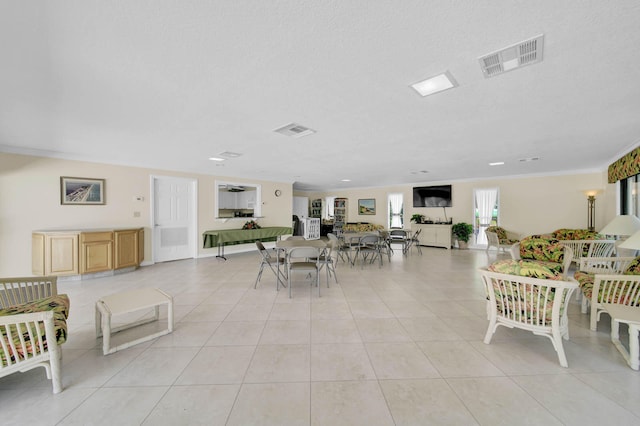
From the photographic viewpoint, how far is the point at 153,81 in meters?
2.07

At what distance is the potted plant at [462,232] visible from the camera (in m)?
8.14

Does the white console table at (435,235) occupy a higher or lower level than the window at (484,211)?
lower

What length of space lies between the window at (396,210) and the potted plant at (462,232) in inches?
82.7

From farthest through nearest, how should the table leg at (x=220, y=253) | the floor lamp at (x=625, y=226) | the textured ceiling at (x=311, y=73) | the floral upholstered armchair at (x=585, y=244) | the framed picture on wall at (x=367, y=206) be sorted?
1. the framed picture on wall at (x=367, y=206)
2. the table leg at (x=220, y=253)
3. the floral upholstered armchair at (x=585, y=244)
4. the floor lamp at (x=625, y=226)
5. the textured ceiling at (x=311, y=73)

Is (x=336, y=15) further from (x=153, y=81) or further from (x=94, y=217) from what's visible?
(x=94, y=217)

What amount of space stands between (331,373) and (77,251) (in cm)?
524

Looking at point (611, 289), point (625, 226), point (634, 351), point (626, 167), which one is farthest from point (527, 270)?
point (626, 167)

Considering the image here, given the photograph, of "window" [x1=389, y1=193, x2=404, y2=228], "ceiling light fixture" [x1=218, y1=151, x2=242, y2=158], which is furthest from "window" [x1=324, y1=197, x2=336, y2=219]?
"ceiling light fixture" [x1=218, y1=151, x2=242, y2=158]

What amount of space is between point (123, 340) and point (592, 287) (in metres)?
5.18

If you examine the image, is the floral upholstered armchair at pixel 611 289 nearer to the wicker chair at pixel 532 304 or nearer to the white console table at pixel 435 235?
the wicker chair at pixel 532 304

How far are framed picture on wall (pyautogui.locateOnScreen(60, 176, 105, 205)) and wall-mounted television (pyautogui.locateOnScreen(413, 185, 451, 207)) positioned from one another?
31.7ft

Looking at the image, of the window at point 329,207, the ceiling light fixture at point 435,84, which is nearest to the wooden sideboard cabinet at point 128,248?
the ceiling light fixture at point 435,84

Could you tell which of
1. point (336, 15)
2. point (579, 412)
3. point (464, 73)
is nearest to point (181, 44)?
point (336, 15)

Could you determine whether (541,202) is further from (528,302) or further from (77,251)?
(77,251)
